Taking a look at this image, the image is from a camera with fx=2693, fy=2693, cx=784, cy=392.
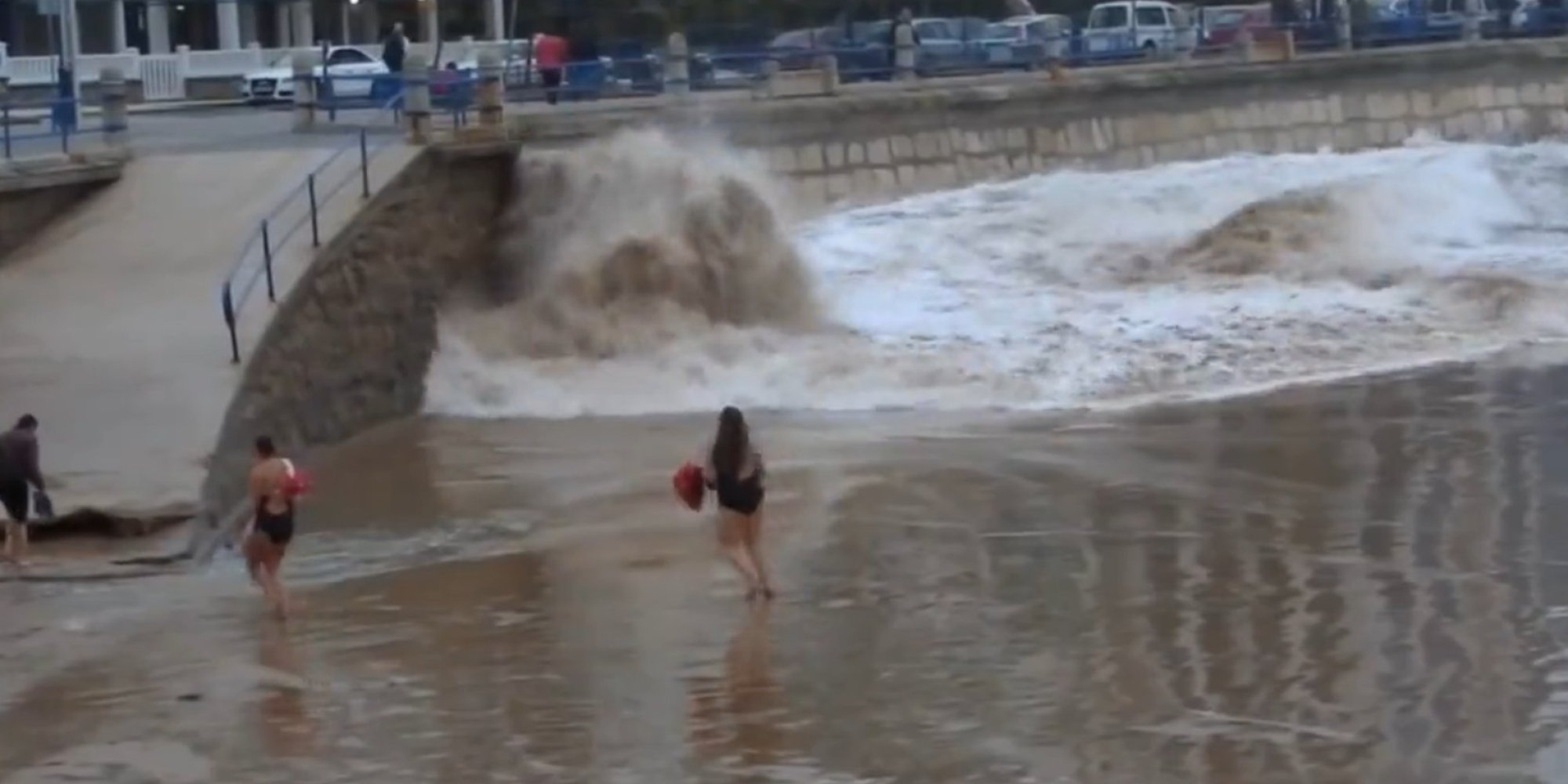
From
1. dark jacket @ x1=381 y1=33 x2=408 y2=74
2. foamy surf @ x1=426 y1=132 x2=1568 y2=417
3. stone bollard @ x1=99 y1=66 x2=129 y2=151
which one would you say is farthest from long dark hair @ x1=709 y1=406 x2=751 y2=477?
dark jacket @ x1=381 y1=33 x2=408 y2=74

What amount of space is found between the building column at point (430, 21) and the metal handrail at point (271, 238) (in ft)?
79.6

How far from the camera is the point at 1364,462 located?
20766 mm

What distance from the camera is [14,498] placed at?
57.3 feet

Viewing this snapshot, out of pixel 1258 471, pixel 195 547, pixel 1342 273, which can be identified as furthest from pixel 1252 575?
pixel 1342 273

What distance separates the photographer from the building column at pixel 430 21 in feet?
177

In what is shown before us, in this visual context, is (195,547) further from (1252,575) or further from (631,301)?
(631,301)

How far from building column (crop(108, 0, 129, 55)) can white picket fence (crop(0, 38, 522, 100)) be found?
27.7ft

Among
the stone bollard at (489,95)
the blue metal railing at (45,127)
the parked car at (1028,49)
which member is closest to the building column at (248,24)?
the parked car at (1028,49)

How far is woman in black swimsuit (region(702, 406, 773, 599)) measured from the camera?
1587cm

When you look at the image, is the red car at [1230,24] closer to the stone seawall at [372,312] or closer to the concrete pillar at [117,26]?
the stone seawall at [372,312]

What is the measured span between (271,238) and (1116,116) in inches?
732

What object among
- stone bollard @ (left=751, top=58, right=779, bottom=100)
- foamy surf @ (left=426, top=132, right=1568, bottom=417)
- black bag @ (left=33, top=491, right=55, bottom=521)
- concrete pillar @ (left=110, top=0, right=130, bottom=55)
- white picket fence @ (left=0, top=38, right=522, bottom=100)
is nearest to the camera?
black bag @ (left=33, top=491, right=55, bottom=521)

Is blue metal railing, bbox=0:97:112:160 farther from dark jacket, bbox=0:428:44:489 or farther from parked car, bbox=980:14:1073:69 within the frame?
parked car, bbox=980:14:1073:69

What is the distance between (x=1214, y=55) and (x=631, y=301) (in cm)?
1952
